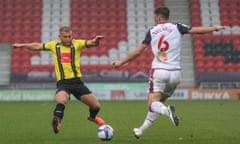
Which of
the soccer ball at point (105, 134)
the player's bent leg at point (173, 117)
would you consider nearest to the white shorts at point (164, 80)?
the player's bent leg at point (173, 117)

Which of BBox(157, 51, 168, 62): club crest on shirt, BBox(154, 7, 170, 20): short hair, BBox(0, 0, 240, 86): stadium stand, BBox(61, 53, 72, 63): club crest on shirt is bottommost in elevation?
BBox(157, 51, 168, 62): club crest on shirt

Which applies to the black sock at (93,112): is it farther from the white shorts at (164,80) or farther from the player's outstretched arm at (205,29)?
the player's outstretched arm at (205,29)

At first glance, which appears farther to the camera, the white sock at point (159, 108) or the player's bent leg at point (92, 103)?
the player's bent leg at point (92, 103)

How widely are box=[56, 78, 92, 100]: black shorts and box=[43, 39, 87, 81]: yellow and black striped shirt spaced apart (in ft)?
0.24

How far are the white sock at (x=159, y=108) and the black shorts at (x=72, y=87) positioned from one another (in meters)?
1.57

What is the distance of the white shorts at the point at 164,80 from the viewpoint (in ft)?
21.7

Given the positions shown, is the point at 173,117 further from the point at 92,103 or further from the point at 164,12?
the point at 92,103

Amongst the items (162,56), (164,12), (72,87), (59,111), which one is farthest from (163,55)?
(59,111)

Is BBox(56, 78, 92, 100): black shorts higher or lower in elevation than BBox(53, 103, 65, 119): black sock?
higher

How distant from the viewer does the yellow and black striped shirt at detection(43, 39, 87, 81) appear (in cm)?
750

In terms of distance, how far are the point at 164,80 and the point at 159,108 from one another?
0.47 m

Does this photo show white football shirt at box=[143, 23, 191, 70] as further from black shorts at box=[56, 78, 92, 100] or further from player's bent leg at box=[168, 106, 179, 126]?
black shorts at box=[56, 78, 92, 100]

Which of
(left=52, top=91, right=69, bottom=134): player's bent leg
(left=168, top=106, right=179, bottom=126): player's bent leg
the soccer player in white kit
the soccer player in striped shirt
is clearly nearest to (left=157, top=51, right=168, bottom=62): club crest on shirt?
the soccer player in white kit

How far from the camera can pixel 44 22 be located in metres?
29.1
